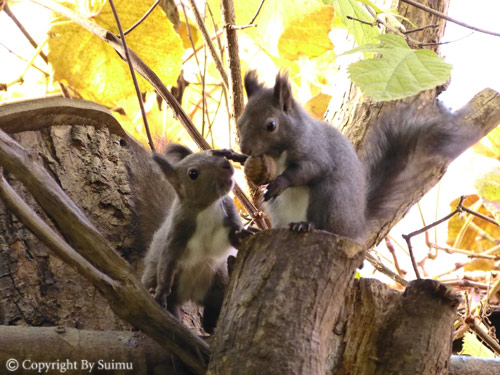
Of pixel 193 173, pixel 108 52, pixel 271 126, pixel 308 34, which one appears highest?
pixel 308 34

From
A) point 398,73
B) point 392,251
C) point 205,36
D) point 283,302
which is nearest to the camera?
point 398,73

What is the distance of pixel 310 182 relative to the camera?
1.62 m

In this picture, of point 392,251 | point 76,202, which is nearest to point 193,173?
point 76,202

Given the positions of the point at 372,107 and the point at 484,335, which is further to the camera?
the point at 372,107

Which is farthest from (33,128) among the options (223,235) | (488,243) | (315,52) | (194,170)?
(488,243)

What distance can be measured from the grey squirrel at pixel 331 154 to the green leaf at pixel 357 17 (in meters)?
0.52

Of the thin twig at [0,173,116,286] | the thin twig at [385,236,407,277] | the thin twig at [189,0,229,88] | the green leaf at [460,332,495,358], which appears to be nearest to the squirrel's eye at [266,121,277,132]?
the thin twig at [189,0,229,88]

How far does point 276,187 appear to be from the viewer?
1483 mm

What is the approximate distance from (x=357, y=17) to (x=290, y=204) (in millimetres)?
767

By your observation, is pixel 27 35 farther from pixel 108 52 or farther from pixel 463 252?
pixel 463 252

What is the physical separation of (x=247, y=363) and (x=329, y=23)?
1693mm

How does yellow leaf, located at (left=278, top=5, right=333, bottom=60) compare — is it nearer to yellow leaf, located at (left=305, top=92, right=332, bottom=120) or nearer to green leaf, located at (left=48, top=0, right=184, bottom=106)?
yellow leaf, located at (left=305, top=92, right=332, bottom=120)

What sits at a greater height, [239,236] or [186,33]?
[186,33]

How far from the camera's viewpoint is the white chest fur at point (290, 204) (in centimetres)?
163
